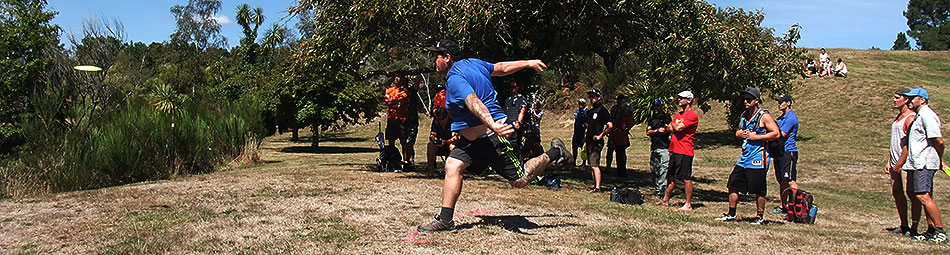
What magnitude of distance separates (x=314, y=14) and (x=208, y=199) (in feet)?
16.3

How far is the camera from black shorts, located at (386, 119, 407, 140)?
451 inches

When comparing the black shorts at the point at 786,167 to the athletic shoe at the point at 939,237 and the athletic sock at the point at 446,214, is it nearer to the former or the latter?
the athletic shoe at the point at 939,237

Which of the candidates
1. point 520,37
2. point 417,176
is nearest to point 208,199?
point 417,176

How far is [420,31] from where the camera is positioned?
11844mm

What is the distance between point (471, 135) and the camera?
18.6 ft

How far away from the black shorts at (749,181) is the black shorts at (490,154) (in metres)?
2.82

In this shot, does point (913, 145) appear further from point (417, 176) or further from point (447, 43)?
point (417, 176)

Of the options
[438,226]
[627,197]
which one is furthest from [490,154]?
[627,197]

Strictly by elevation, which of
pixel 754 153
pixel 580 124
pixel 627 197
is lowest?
pixel 627 197

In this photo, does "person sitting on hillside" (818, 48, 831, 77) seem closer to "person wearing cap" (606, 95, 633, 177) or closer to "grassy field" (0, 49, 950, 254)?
"grassy field" (0, 49, 950, 254)

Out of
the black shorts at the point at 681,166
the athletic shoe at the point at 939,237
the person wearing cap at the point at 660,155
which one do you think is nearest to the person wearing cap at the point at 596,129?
the person wearing cap at the point at 660,155

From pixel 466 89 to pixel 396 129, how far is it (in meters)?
6.20

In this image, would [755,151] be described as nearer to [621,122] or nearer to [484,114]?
[484,114]

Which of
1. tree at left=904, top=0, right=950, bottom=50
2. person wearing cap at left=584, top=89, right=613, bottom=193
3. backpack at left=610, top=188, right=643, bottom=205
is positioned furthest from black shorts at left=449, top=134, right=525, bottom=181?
tree at left=904, top=0, right=950, bottom=50
